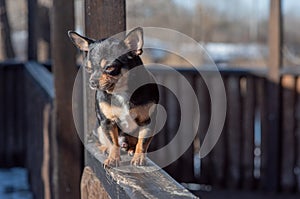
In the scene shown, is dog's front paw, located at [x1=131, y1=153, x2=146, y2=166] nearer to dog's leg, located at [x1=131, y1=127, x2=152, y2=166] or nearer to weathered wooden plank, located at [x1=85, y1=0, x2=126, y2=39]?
dog's leg, located at [x1=131, y1=127, x2=152, y2=166]

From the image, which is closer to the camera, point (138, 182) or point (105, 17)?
point (138, 182)

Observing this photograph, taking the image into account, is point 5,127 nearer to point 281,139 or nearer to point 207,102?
point 207,102

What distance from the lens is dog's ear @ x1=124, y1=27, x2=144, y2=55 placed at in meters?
1.55

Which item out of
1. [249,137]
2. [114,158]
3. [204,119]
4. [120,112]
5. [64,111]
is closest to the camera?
[120,112]

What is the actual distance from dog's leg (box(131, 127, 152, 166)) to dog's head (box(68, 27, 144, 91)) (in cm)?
16

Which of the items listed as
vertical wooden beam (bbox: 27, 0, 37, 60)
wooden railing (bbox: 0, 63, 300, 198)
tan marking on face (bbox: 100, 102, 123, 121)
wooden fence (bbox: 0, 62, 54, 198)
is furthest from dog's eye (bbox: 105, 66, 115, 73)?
vertical wooden beam (bbox: 27, 0, 37, 60)

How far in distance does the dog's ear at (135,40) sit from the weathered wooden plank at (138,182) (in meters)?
0.33

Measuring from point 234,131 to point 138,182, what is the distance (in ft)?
11.5

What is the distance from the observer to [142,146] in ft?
5.50

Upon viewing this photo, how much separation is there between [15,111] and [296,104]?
2673mm

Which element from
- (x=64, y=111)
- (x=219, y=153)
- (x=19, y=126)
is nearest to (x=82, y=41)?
(x=64, y=111)

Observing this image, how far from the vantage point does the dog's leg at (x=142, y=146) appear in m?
1.65

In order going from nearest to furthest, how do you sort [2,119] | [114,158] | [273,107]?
[114,158] → [273,107] → [2,119]

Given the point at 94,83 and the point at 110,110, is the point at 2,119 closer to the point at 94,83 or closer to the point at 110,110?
the point at 110,110
